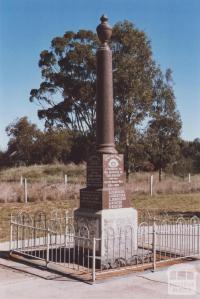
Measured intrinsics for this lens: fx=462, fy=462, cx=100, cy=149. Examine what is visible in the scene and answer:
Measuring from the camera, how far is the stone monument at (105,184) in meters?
9.27

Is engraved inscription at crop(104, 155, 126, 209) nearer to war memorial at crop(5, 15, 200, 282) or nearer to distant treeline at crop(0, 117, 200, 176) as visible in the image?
war memorial at crop(5, 15, 200, 282)

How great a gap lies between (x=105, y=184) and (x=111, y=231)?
0.95m

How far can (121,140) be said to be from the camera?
32.3 m

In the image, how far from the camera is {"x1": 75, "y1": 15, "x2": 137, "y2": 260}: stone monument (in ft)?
30.4

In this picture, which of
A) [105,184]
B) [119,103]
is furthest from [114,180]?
[119,103]

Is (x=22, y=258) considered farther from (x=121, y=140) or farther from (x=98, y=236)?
(x=121, y=140)

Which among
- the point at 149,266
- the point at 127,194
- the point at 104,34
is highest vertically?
the point at 104,34

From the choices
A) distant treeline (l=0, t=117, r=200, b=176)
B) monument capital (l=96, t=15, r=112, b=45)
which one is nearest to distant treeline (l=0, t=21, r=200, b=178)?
distant treeline (l=0, t=117, r=200, b=176)

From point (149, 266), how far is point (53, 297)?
2713 millimetres

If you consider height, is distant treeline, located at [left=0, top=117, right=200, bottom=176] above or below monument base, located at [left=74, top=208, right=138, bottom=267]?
above

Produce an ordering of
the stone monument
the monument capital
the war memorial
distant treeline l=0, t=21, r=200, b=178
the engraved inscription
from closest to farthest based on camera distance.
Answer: the war memorial, the stone monument, the engraved inscription, the monument capital, distant treeline l=0, t=21, r=200, b=178

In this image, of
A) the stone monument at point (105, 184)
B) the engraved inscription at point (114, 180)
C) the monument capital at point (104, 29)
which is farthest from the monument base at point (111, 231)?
the monument capital at point (104, 29)

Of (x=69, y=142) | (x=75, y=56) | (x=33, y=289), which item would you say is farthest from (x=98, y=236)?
(x=69, y=142)

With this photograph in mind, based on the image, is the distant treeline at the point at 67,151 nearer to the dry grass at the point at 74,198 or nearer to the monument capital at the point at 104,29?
the dry grass at the point at 74,198
